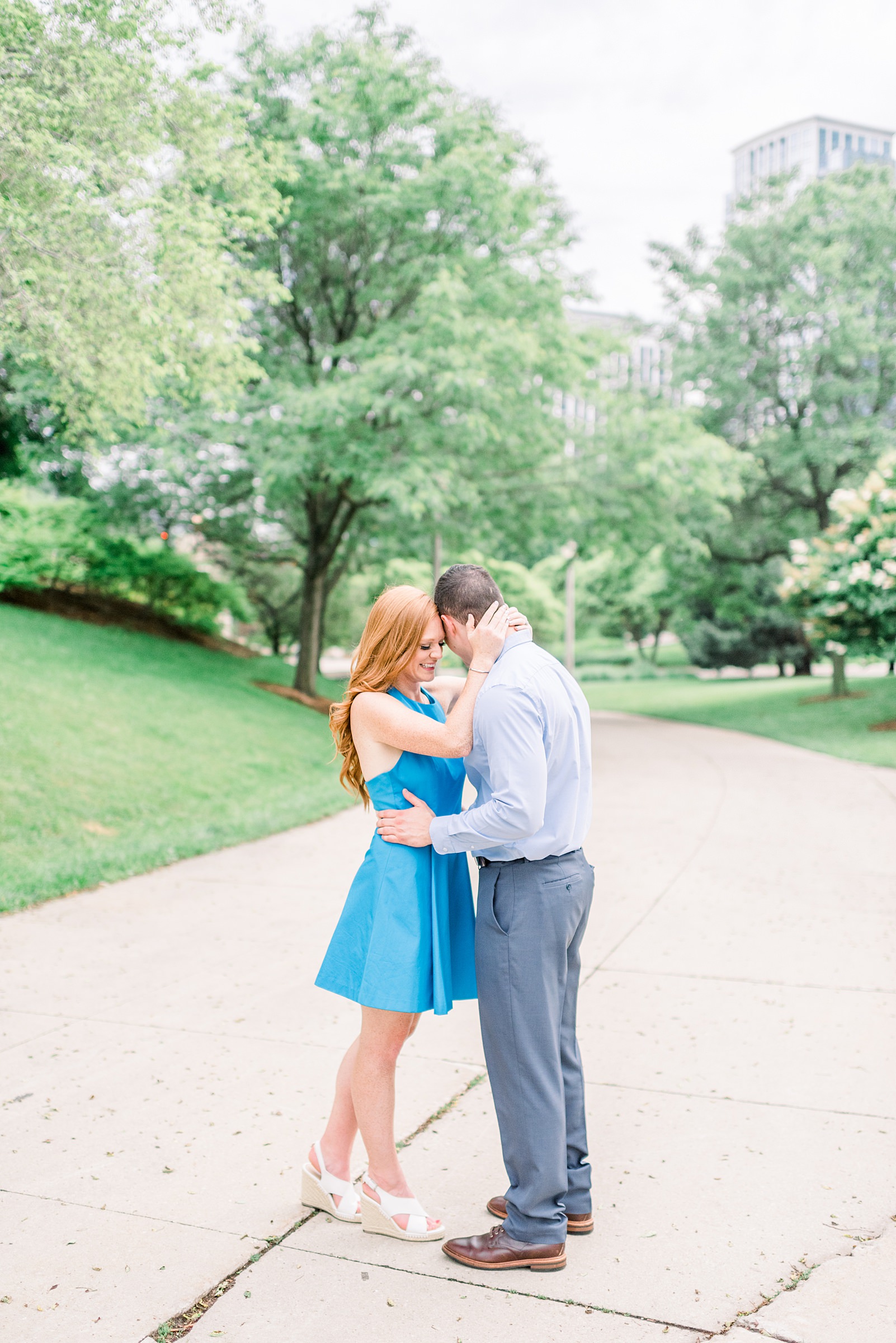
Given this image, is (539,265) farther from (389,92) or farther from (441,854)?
(441,854)

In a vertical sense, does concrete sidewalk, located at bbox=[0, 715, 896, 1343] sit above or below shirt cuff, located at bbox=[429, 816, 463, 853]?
below

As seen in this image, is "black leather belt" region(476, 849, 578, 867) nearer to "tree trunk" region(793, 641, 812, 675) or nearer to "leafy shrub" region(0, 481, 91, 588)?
"leafy shrub" region(0, 481, 91, 588)

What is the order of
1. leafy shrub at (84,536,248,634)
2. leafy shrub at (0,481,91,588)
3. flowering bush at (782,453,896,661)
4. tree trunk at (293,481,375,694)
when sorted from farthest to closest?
tree trunk at (293,481,375,694) → leafy shrub at (84,536,248,634) → leafy shrub at (0,481,91,588) → flowering bush at (782,453,896,661)

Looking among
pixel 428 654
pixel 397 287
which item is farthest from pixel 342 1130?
pixel 397 287

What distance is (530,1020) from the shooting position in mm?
2918

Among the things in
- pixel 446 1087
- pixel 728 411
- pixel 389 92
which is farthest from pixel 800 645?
pixel 446 1087

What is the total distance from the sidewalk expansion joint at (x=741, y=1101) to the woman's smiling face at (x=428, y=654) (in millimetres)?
2041

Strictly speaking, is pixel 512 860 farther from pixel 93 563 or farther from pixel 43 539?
pixel 93 563

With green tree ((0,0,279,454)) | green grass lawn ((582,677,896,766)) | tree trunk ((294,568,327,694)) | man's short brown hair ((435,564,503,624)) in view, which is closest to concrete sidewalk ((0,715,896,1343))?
man's short brown hair ((435,564,503,624))

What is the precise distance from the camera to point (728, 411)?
82.8ft

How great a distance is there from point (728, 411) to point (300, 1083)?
2351 cm

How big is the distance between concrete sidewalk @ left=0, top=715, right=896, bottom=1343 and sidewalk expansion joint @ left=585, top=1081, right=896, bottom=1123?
0.01 meters

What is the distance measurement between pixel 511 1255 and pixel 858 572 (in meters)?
15.4

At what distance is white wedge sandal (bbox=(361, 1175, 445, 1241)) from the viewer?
10.1 ft
